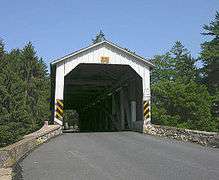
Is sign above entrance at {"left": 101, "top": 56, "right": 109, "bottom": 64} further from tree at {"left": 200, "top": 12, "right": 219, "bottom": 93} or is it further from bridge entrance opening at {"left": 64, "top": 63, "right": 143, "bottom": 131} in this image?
tree at {"left": 200, "top": 12, "right": 219, "bottom": 93}

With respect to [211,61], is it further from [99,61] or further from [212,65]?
[99,61]

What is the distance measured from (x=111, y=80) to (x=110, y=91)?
44.5 inches

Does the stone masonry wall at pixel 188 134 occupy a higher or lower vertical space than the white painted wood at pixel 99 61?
lower

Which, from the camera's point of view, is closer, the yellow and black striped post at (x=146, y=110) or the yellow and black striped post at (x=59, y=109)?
the yellow and black striped post at (x=59, y=109)

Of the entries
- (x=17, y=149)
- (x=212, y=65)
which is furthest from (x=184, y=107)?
(x=17, y=149)

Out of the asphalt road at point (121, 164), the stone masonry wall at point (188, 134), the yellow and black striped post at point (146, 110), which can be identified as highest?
the yellow and black striped post at point (146, 110)

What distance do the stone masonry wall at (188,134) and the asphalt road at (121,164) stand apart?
4.63 ft

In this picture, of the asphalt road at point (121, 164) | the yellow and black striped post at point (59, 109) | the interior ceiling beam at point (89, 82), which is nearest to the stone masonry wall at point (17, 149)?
the asphalt road at point (121, 164)

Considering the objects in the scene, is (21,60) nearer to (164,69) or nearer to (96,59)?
(164,69)

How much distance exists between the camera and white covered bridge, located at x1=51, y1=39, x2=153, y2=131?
1966 centimetres

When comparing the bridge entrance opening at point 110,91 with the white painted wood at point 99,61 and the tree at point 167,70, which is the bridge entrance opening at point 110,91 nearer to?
the white painted wood at point 99,61

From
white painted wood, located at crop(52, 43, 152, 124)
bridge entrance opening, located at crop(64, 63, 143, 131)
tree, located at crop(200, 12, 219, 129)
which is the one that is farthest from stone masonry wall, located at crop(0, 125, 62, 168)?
tree, located at crop(200, 12, 219, 129)

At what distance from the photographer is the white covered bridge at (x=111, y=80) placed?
1966 centimetres

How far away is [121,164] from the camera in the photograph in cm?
851
